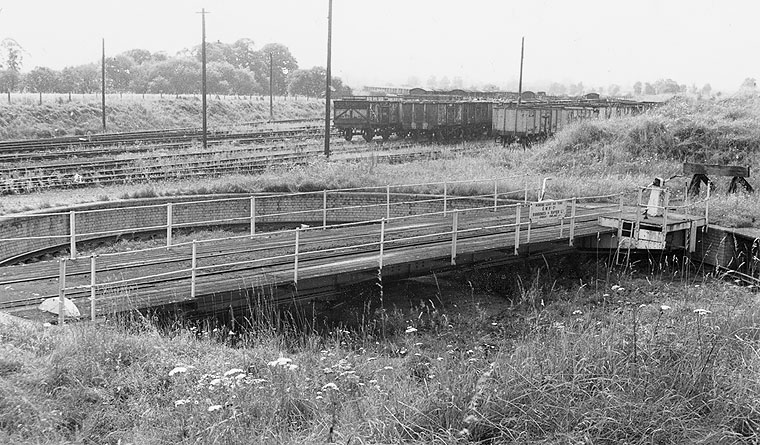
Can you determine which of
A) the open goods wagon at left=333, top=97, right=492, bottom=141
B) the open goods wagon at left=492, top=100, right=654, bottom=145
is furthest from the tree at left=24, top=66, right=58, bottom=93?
the open goods wagon at left=492, top=100, right=654, bottom=145

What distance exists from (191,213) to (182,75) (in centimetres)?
6881

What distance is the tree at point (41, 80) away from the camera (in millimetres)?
79000

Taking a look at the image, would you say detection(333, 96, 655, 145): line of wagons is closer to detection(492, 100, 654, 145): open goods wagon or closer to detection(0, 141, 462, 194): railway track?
detection(492, 100, 654, 145): open goods wagon

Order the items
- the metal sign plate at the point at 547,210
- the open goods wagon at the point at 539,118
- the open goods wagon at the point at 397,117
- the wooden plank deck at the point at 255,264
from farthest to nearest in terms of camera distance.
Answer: the open goods wagon at the point at 397,117 → the open goods wagon at the point at 539,118 → the metal sign plate at the point at 547,210 → the wooden plank deck at the point at 255,264

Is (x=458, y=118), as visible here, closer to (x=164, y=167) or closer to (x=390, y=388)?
(x=164, y=167)

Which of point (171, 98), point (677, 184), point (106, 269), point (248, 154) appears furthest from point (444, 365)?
point (171, 98)

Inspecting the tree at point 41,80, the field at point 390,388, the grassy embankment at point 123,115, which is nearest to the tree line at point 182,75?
the tree at point 41,80

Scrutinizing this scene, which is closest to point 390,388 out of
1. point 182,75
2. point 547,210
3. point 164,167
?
point 547,210

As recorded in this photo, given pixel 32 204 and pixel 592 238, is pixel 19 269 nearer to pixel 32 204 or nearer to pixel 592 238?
pixel 32 204

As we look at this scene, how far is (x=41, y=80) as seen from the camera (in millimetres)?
79625

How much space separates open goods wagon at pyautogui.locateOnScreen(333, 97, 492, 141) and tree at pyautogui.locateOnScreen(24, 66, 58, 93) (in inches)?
2093

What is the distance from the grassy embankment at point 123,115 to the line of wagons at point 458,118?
45.0 feet

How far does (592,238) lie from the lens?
14.8 metres

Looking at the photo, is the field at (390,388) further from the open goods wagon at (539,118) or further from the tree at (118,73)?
the tree at (118,73)
